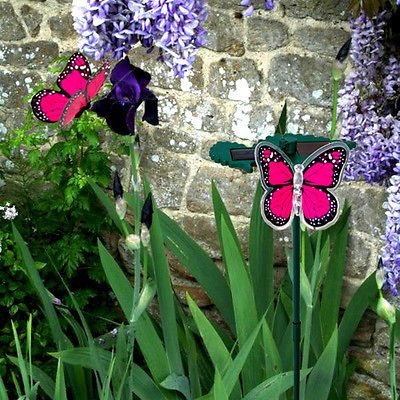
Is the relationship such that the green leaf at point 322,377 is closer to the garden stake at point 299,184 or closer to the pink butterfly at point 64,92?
the garden stake at point 299,184

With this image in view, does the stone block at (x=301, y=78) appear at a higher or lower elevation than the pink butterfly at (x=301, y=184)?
higher

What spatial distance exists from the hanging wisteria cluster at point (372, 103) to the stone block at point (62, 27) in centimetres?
129

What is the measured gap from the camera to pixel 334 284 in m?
3.03

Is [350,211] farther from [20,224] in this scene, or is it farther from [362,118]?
[20,224]

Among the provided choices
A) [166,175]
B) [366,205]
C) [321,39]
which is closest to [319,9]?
[321,39]

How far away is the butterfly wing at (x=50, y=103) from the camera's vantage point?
2055 mm

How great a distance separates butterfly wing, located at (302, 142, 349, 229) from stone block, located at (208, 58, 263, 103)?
4.78 ft

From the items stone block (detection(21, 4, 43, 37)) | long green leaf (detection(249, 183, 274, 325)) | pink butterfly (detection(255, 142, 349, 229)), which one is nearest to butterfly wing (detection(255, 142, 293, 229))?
pink butterfly (detection(255, 142, 349, 229))

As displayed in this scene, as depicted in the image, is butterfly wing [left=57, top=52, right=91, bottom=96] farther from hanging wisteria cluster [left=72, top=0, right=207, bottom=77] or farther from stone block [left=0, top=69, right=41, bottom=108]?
stone block [left=0, top=69, right=41, bottom=108]

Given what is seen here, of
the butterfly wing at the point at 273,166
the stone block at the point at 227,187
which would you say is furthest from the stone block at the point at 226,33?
the butterfly wing at the point at 273,166

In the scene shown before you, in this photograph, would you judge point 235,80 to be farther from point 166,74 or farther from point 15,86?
point 15,86

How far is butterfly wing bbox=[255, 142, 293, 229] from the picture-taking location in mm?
1897

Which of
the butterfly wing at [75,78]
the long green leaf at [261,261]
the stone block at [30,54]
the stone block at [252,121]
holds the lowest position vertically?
the long green leaf at [261,261]

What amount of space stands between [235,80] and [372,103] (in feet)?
2.11
